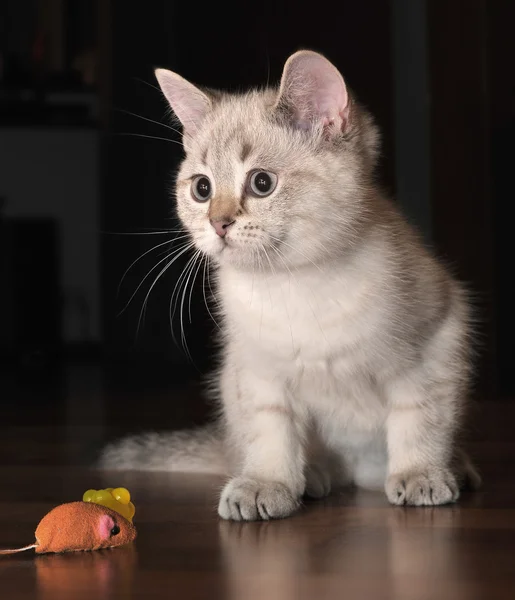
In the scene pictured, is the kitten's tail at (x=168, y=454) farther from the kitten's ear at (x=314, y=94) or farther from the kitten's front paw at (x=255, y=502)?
the kitten's ear at (x=314, y=94)

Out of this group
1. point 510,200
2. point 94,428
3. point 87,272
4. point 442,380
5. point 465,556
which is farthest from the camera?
point 87,272

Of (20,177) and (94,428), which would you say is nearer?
(94,428)

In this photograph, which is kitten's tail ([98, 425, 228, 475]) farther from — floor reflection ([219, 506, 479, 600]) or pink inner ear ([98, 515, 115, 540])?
pink inner ear ([98, 515, 115, 540])

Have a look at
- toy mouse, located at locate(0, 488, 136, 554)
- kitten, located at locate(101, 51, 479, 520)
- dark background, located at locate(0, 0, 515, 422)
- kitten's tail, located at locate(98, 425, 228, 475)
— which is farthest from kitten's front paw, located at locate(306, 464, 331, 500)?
dark background, located at locate(0, 0, 515, 422)

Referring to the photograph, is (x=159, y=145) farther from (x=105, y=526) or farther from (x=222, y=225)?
(x=105, y=526)

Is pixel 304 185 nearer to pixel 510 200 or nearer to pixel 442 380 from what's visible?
pixel 442 380

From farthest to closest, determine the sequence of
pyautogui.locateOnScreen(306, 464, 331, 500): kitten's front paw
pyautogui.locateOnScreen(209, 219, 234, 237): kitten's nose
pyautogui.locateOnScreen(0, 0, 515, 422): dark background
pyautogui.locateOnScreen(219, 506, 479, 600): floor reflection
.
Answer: pyautogui.locateOnScreen(0, 0, 515, 422): dark background, pyautogui.locateOnScreen(306, 464, 331, 500): kitten's front paw, pyautogui.locateOnScreen(209, 219, 234, 237): kitten's nose, pyautogui.locateOnScreen(219, 506, 479, 600): floor reflection

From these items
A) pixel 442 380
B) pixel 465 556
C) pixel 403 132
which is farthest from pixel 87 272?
pixel 465 556

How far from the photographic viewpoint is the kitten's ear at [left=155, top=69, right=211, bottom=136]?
2.00 m

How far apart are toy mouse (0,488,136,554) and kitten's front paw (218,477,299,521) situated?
22 centimetres

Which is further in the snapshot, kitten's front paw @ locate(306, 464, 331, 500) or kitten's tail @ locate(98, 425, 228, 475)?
kitten's tail @ locate(98, 425, 228, 475)

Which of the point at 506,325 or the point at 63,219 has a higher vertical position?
the point at 63,219

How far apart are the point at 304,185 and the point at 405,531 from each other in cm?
58

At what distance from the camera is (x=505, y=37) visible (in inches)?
167
